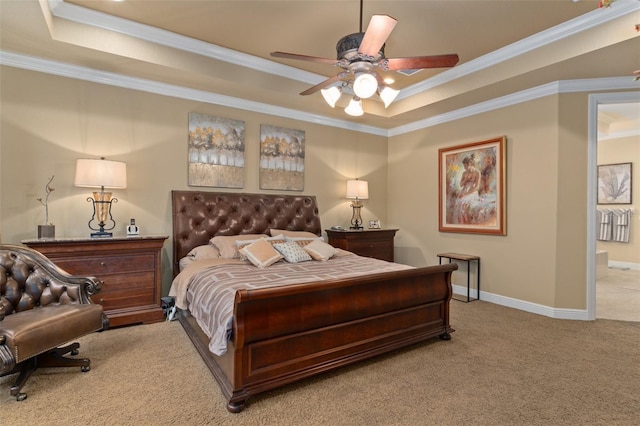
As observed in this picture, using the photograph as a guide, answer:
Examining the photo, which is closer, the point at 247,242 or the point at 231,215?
the point at 247,242

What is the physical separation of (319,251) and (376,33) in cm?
239

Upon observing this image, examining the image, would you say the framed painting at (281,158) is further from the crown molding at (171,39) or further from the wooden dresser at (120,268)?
the wooden dresser at (120,268)

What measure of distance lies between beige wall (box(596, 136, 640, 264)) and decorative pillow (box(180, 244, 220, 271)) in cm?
819

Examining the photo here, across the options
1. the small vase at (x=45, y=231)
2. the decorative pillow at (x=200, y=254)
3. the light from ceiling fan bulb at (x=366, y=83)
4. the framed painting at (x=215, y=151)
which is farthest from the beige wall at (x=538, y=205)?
the small vase at (x=45, y=231)

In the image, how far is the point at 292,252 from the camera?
11.8 ft

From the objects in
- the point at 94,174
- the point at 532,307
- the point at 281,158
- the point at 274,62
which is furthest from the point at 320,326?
the point at 274,62

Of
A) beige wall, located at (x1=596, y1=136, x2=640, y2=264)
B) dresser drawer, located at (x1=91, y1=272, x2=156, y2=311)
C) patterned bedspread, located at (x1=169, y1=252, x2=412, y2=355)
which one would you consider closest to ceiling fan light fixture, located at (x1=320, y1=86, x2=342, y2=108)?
patterned bedspread, located at (x1=169, y1=252, x2=412, y2=355)

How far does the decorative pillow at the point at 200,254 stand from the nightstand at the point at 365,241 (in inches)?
72.6

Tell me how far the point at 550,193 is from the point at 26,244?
18.0ft

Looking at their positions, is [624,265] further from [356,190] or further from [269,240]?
[269,240]

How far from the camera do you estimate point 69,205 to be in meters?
3.48

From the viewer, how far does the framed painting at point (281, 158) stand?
466cm

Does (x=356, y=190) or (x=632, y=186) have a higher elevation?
(x=632, y=186)

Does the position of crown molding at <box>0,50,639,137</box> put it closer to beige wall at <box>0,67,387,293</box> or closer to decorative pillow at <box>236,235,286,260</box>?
beige wall at <box>0,67,387,293</box>
